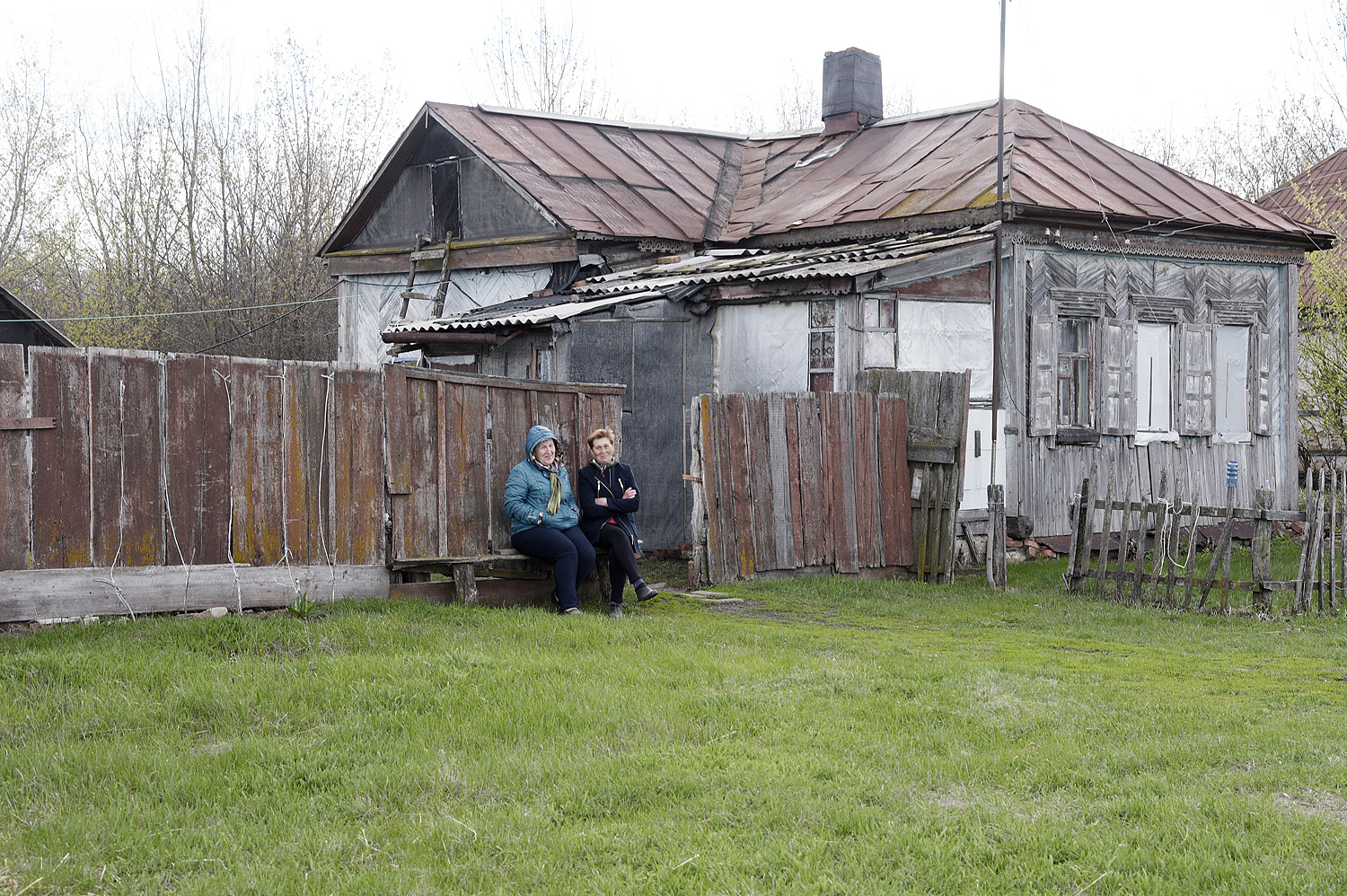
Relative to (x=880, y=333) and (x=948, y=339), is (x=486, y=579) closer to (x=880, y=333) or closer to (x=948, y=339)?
(x=880, y=333)

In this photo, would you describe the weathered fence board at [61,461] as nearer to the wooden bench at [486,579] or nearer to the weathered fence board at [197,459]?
the weathered fence board at [197,459]

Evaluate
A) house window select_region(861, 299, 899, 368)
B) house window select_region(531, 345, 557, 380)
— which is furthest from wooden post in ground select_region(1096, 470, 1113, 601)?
house window select_region(531, 345, 557, 380)

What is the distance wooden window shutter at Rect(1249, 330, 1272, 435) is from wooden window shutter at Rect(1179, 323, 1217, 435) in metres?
0.70

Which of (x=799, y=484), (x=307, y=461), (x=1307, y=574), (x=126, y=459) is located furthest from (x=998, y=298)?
(x=126, y=459)

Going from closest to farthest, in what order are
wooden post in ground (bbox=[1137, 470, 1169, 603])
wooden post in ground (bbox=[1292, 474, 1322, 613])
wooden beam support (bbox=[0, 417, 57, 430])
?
wooden beam support (bbox=[0, 417, 57, 430]), wooden post in ground (bbox=[1292, 474, 1322, 613]), wooden post in ground (bbox=[1137, 470, 1169, 603])

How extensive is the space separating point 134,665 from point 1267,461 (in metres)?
14.9

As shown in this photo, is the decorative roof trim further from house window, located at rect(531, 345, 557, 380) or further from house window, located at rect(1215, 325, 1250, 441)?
house window, located at rect(531, 345, 557, 380)

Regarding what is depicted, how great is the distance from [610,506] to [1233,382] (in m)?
10.3

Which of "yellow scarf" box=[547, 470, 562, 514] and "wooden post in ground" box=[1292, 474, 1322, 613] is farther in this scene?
"wooden post in ground" box=[1292, 474, 1322, 613]

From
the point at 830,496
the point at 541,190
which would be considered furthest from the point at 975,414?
the point at 541,190

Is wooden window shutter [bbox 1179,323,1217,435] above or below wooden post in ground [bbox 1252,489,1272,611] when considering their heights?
above

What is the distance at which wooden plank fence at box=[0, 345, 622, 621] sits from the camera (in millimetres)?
7117

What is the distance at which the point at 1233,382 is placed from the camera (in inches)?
645

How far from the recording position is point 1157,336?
15734mm
